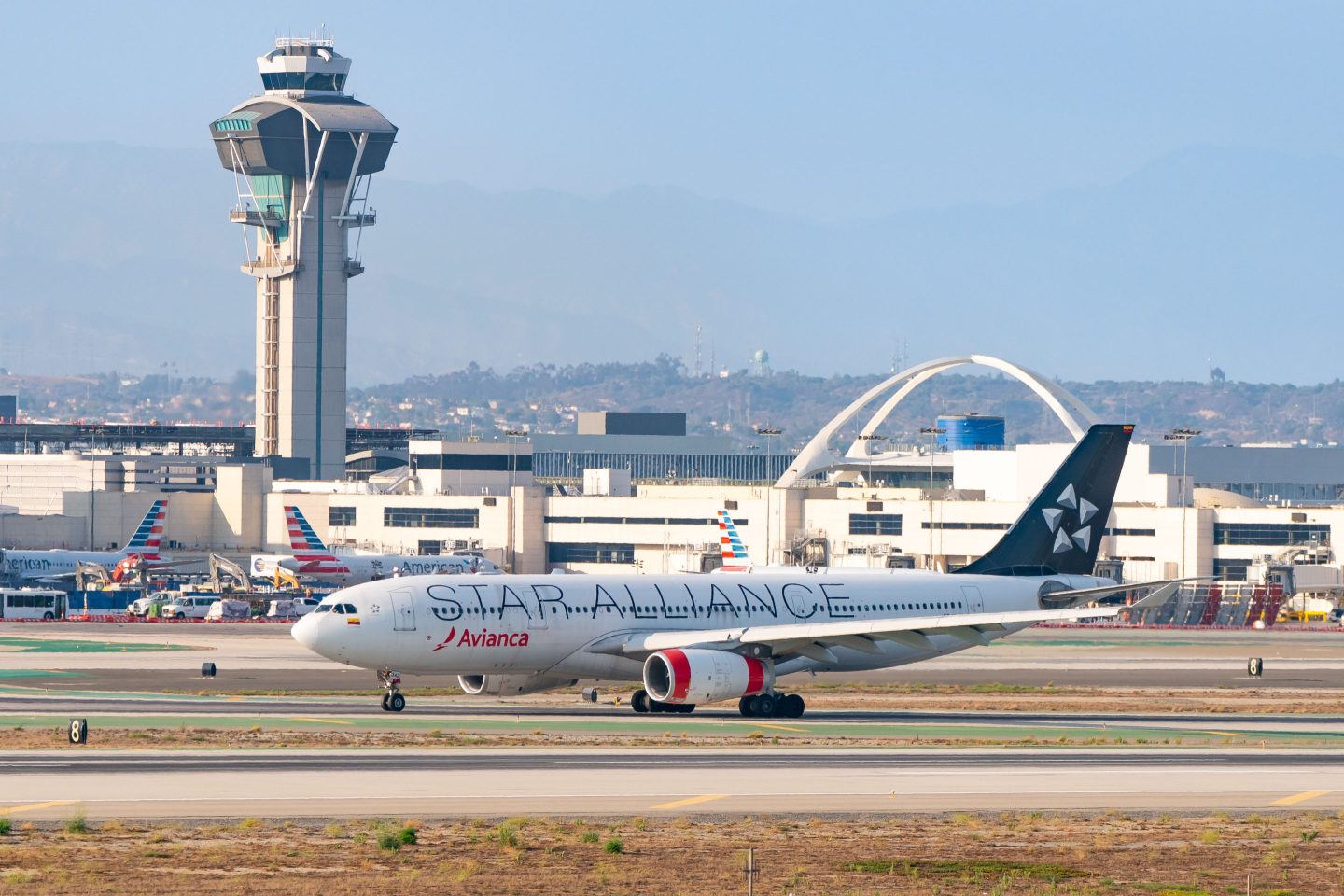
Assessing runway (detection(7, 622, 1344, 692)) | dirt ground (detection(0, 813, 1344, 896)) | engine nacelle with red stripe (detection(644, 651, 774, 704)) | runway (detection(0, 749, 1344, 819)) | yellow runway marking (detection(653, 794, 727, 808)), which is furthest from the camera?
runway (detection(7, 622, 1344, 692))

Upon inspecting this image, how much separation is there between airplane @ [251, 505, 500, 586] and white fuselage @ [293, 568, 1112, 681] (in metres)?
81.7

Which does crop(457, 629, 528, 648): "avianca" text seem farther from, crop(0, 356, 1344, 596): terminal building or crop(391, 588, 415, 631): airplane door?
crop(0, 356, 1344, 596): terminal building

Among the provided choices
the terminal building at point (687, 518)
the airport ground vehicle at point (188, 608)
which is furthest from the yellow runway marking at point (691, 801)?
the terminal building at point (687, 518)

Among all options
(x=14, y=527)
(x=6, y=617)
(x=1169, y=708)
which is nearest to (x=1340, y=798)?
(x=1169, y=708)

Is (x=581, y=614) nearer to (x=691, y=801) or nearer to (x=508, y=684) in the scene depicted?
(x=508, y=684)

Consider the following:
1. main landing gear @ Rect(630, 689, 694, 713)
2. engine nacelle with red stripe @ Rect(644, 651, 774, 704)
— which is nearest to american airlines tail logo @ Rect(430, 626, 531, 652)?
engine nacelle with red stripe @ Rect(644, 651, 774, 704)

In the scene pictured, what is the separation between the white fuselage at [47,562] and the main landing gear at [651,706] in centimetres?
10140

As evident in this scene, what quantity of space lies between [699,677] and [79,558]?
109m

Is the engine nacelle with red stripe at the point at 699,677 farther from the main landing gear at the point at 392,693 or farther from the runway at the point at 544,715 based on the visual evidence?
the main landing gear at the point at 392,693

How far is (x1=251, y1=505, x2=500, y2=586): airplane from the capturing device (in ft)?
475

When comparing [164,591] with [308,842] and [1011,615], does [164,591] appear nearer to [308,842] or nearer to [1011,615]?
[1011,615]

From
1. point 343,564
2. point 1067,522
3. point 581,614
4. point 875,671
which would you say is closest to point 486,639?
point 581,614

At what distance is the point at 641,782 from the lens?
39.0 meters

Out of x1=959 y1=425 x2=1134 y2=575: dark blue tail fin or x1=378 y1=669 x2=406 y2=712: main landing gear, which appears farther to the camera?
x1=959 y1=425 x2=1134 y2=575: dark blue tail fin
